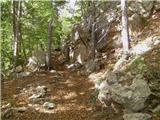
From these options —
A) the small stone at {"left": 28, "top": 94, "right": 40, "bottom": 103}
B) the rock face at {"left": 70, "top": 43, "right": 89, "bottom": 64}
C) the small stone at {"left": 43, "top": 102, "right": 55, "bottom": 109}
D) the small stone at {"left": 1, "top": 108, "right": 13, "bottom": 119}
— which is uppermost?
the rock face at {"left": 70, "top": 43, "right": 89, "bottom": 64}

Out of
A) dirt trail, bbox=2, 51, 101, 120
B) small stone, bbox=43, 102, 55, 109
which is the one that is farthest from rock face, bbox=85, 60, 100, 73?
small stone, bbox=43, 102, 55, 109

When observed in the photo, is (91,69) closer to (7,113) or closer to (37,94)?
(37,94)

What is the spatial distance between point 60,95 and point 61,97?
0.32m

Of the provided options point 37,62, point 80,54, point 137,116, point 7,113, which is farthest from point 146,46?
point 37,62

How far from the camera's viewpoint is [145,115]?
9.52 m

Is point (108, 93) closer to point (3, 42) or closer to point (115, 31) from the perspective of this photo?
point (115, 31)

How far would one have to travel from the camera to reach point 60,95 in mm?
13977

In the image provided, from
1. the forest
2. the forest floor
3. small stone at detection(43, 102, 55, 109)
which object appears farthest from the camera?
small stone at detection(43, 102, 55, 109)

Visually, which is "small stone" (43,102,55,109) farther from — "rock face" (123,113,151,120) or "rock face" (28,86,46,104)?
"rock face" (123,113,151,120)

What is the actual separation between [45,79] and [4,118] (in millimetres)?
5860

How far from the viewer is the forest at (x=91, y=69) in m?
10.9

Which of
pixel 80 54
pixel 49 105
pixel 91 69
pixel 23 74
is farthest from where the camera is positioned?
pixel 80 54

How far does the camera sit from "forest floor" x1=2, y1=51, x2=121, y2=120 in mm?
11352

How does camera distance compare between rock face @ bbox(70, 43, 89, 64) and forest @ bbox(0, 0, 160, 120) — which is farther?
rock face @ bbox(70, 43, 89, 64)
